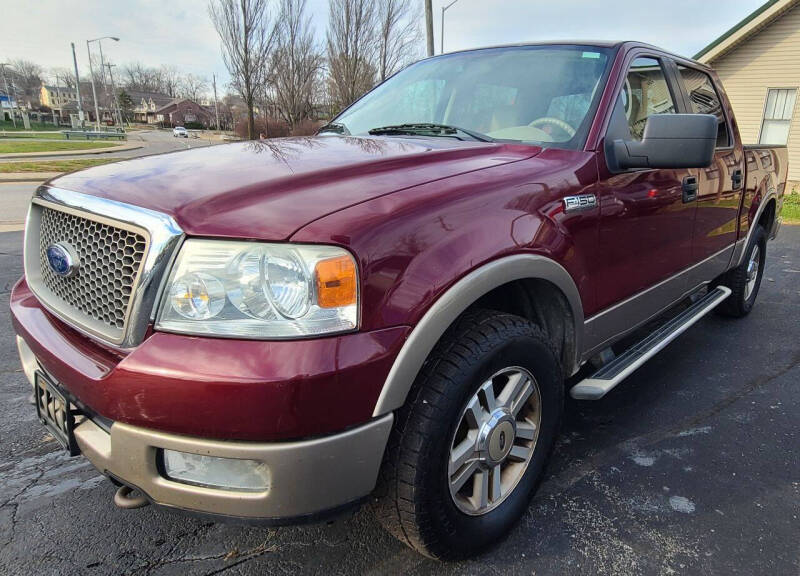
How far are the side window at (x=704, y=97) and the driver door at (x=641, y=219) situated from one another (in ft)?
1.11

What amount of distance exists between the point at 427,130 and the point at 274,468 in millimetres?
1830

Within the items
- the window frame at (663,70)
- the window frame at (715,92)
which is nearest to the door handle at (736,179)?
the window frame at (715,92)

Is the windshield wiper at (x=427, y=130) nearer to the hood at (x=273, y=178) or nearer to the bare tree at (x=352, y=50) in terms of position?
the hood at (x=273, y=178)

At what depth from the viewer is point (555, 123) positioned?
2.53 meters

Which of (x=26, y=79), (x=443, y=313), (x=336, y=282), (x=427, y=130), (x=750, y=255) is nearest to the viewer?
(x=336, y=282)

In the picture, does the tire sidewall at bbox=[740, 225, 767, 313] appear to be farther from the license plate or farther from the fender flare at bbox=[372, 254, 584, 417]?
the license plate

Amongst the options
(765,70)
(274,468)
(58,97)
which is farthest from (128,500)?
(58,97)

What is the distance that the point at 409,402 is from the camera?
1671mm

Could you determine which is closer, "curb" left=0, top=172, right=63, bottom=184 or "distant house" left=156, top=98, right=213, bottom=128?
"curb" left=0, top=172, right=63, bottom=184

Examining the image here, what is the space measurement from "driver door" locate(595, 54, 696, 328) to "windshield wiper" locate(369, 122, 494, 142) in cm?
56

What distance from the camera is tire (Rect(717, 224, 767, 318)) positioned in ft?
14.6

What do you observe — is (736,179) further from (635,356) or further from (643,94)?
(635,356)

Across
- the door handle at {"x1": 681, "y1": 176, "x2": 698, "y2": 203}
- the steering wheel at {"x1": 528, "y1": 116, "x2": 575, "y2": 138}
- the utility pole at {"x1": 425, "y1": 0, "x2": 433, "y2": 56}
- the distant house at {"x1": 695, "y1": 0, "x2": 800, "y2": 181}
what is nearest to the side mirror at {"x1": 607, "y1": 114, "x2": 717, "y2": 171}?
the steering wheel at {"x1": 528, "y1": 116, "x2": 575, "y2": 138}

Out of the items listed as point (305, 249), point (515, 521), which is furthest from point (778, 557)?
point (305, 249)
